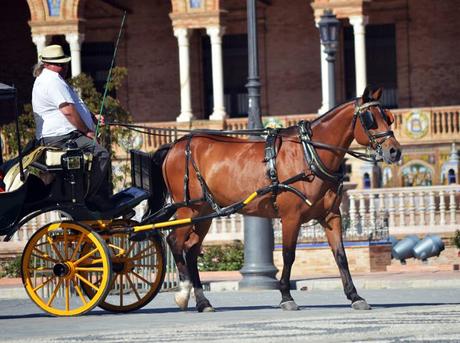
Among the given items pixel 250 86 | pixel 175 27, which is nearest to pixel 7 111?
pixel 250 86

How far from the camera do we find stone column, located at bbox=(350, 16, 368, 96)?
36.1m

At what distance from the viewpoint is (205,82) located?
137ft

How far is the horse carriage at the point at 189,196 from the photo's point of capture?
13719 millimetres

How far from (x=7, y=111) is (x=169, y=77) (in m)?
27.3

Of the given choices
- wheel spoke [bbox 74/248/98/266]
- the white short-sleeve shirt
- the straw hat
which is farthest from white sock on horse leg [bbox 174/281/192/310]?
the straw hat

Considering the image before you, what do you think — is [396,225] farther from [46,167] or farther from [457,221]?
[46,167]

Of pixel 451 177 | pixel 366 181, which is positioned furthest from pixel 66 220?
pixel 451 177

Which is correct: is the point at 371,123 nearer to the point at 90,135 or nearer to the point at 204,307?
the point at 204,307

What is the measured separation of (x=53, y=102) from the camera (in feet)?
45.3

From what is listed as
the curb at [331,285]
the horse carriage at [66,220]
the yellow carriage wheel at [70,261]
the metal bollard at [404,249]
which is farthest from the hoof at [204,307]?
the metal bollard at [404,249]

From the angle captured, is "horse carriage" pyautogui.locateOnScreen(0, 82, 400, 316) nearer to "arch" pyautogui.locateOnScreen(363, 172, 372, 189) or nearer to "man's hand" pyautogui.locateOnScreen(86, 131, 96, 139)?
"man's hand" pyautogui.locateOnScreen(86, 131, 96, 139)

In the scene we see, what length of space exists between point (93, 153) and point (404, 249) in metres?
11.4

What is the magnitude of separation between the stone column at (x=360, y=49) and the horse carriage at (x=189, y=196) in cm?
2159

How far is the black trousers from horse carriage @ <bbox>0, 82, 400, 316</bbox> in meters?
0.07
